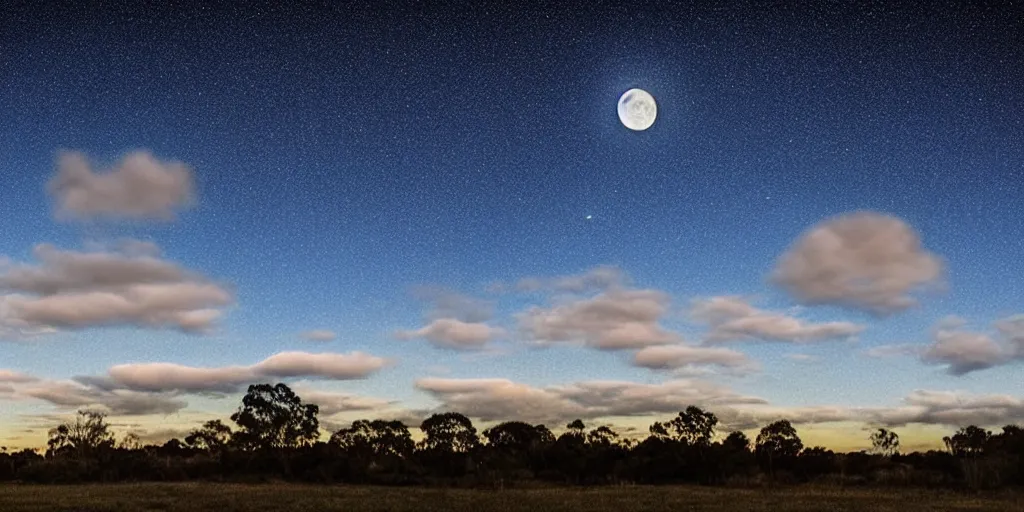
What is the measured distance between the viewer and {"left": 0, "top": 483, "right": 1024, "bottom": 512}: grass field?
42.4 meters

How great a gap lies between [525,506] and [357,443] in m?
64.5

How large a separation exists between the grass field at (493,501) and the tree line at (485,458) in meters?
16.4

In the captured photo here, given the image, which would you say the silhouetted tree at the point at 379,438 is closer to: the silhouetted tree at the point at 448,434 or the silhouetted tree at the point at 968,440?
the silhouetted tree at the point at 448,434

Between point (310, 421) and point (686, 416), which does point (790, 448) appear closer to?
point (686, 416)

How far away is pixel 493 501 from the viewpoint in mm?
46656

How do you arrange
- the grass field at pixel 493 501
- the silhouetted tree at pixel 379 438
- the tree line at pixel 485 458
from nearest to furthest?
the grass field at pixel 493 501, the tree line at pixel 485 458, the silhouetted tree at pixel 379 438

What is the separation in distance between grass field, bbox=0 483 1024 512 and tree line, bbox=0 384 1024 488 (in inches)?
645

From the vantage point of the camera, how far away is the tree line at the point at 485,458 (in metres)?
76.4

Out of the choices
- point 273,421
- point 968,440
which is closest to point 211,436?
point 273,421

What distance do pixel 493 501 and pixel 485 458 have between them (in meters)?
43.1

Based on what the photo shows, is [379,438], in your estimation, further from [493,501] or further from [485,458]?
[493,501]

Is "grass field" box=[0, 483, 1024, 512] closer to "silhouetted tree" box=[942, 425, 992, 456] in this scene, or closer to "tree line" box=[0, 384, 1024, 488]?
A: "tree line" box=[0, 384, 1024, 488]

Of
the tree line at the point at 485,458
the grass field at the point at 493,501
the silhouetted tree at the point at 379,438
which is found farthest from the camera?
the silhouetted tree at the point at 379,438

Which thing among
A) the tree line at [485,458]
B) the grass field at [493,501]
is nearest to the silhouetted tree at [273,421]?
the tree line at [485,458]
